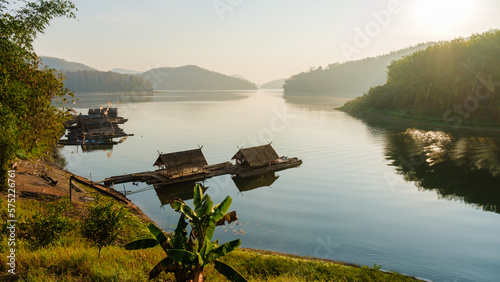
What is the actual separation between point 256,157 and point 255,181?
3.45 m

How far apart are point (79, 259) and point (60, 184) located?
59.0 ft

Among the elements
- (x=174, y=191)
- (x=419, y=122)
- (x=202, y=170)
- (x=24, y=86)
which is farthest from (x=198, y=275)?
(x=419, y=122)

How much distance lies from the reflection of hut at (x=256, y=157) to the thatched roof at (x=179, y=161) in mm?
5532

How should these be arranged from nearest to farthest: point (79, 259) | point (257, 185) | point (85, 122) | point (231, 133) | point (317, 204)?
point (79, 259)
point (317, 204)
point (257, 185)
point (85, 122)
point (231, 133)

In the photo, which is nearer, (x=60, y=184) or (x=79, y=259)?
(x=79, y=259)

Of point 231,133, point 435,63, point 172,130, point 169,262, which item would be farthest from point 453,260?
point 435,63

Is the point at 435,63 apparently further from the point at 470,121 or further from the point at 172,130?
the point at 172,130

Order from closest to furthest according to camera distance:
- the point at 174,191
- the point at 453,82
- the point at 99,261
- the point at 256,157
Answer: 1. the point at 99,261
2. the point at 174,191
3. the point at 256,157
4. the point at 453,82

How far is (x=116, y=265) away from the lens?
12320 mm

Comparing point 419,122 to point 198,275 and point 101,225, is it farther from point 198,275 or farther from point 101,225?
point 101,225

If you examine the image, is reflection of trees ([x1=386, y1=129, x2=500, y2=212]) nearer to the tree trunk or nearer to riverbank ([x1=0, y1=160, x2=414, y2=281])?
riverbank ([x1=0, y1=160, x2=414, y2=281])

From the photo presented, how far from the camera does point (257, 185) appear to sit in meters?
36.6

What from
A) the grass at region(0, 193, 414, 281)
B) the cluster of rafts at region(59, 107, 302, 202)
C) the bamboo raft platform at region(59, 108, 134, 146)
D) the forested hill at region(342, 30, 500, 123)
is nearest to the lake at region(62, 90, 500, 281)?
the cluster of rafts at region(59, 107, 302, 202)

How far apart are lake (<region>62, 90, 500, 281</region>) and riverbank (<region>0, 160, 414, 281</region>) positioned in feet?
13.5
